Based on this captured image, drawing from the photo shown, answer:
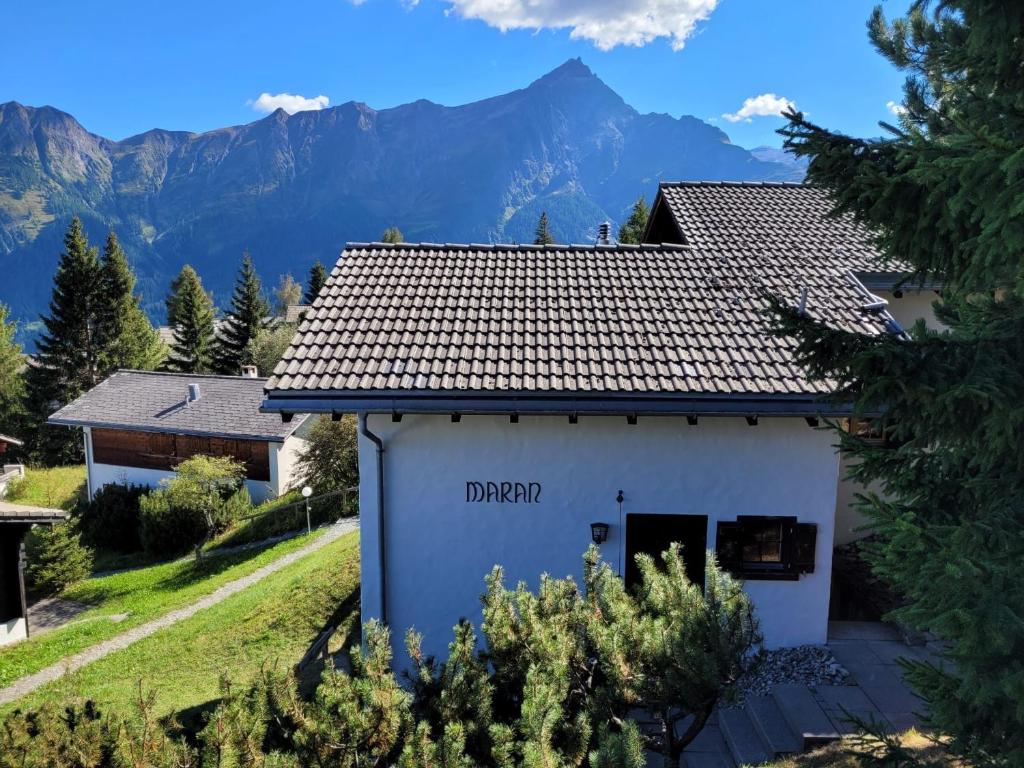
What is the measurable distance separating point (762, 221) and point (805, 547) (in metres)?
6.25

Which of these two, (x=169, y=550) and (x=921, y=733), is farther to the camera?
(x=169, y=550)

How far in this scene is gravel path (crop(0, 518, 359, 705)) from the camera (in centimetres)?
1167

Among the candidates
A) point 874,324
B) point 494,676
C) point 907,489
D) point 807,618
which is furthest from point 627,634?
point 874,324

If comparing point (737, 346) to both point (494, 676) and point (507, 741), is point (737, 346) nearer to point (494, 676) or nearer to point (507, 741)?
point (494, 676)

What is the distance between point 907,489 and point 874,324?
181 inches

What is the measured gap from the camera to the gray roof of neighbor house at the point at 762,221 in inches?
394

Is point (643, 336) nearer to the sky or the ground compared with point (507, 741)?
nearer to the sky

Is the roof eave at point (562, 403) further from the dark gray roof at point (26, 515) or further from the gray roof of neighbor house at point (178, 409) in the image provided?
the gray roof of neighbor house at point (178, 409)

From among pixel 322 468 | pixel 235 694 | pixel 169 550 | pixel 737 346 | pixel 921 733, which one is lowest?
pixel 169 550

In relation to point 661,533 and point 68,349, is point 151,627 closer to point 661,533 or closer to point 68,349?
point 661,533

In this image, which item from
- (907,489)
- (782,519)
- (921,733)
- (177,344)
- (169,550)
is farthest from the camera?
(177,344)

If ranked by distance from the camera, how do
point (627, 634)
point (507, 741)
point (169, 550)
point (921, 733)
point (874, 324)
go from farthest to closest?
point (169, 550), point (874, 324), point (921, 733), point (627, 634), point (507, 741)

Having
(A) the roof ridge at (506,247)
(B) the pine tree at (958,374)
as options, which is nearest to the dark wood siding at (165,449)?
(A) the roof ridge at (506,247)

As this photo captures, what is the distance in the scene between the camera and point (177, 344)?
43000 mm
